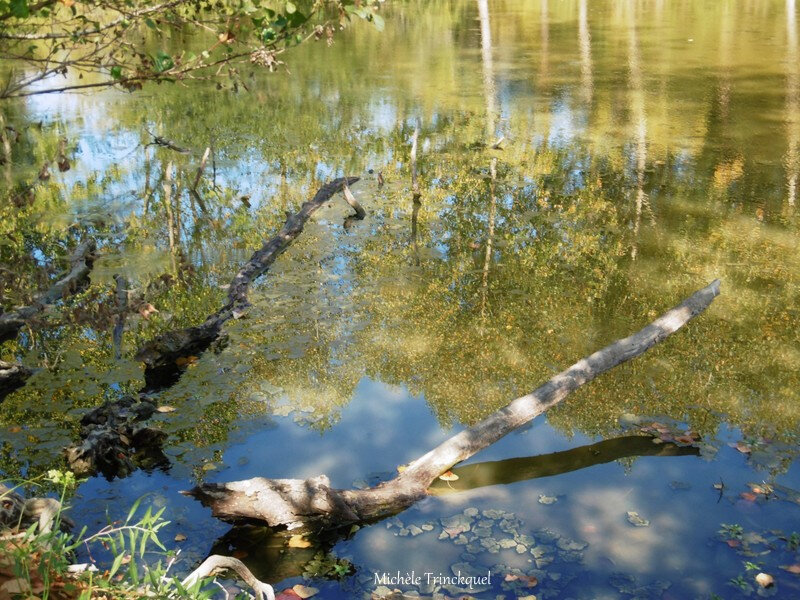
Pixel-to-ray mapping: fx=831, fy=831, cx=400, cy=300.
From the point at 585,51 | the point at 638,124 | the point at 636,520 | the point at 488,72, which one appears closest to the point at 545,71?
the point at 488,72

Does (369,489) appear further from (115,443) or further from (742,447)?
(742,447)

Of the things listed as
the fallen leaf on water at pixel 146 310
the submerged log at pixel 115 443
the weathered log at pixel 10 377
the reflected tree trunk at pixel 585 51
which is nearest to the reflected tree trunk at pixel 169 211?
the fallen leaf on water at pixel 146 310

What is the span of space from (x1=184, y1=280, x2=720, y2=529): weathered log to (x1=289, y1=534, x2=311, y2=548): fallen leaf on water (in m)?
0.08

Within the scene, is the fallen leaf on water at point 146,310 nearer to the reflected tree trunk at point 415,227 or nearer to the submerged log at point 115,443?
the submerged log at point 115,443

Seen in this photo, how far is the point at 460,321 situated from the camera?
351 inches

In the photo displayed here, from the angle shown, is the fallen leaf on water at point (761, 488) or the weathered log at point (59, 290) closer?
the fallen leaf on water at point (761, 488)

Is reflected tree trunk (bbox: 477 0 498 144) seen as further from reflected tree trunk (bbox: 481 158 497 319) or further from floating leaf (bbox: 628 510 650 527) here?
floating leaf (bbox: 628 510 650 527)

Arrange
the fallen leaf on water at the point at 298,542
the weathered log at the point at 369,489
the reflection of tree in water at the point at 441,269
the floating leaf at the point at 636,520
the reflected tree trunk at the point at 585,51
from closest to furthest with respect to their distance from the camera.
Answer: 1. the weathered log at the point at 369,489
2. the fallen leaf on water at the point at 298,542
3. the floating leaf at the point at 636,520
4. the reflection of tree in water at the point at 441,269
5. the reflected tree trunk at the point at 585,51

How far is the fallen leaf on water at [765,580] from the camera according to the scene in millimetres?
5039

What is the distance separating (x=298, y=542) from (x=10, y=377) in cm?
351

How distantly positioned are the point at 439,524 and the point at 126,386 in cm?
341

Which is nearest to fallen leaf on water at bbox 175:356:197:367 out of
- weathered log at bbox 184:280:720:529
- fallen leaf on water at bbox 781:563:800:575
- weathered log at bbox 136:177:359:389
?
weathered log at bbox 136:177:359:389

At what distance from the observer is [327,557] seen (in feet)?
18.0

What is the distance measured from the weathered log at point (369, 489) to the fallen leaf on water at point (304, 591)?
50 cm
